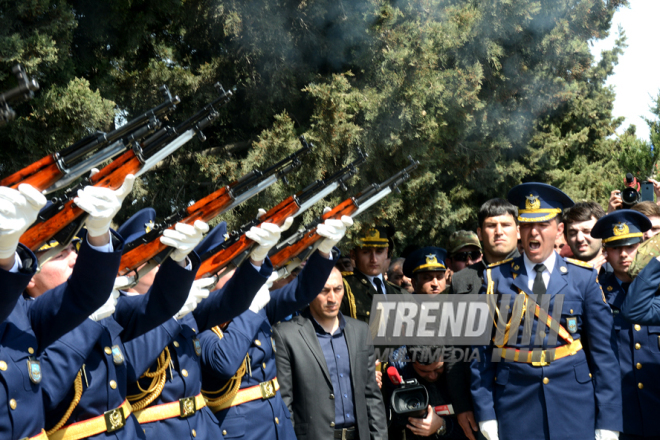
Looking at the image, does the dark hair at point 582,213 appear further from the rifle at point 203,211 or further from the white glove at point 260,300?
the white glove at point 260,300

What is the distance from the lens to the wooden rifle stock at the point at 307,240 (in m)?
4.67

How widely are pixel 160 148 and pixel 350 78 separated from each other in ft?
13.6

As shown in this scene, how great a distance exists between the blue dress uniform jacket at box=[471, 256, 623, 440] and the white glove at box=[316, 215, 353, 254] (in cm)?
118

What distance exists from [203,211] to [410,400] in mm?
2138

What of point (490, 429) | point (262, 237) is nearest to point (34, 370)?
point (262, 237)

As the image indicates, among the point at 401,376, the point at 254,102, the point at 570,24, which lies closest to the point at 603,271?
the point at 401,376

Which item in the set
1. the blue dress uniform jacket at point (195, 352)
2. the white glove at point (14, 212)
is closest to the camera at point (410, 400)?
the blue dress uniform jacket at point (195, 352)

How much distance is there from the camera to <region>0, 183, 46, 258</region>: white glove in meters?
2.09

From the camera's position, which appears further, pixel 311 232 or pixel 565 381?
pixel 311 232

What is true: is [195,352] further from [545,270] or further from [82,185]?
[545,270]

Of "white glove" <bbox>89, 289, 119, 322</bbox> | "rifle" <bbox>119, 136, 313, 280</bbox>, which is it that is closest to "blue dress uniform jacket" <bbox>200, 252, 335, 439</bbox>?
"rifle" <bbox>119, 136, 313, 280</bbox>

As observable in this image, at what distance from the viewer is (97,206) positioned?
→ 253 cm

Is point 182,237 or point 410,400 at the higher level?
point 182,237

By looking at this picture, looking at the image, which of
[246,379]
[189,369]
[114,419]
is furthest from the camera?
[246,379]
